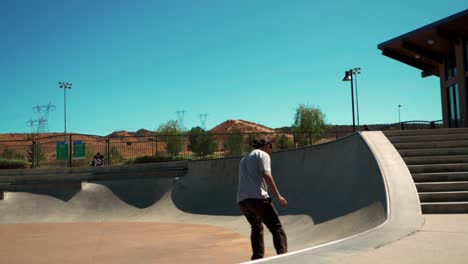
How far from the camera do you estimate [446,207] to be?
7.13m

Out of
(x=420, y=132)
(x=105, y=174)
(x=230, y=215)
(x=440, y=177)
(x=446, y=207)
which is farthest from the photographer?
(x=105, y=174)

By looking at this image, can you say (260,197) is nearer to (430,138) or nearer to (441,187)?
(441,187)

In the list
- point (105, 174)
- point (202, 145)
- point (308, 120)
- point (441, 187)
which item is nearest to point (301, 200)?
point (441, 187)

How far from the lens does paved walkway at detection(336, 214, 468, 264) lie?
3922 mm

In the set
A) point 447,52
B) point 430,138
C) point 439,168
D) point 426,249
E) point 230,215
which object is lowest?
point 230,215

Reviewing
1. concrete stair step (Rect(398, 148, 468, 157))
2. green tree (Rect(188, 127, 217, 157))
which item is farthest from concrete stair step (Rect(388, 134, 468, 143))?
green tree (Rect(188, 127, 217, 157))

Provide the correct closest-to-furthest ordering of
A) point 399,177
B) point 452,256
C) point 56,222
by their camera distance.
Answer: point 452,256 → point 399,177 → point 56,222

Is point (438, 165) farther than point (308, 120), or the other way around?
point (308, 120)

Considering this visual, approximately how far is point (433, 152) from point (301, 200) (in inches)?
135

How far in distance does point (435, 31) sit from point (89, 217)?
1732cm

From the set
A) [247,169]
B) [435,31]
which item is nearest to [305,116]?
[435,31]

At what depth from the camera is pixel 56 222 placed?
15078 millimetres

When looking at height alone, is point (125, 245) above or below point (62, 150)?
below

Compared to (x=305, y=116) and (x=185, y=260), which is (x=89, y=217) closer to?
(x=185, y=260)
